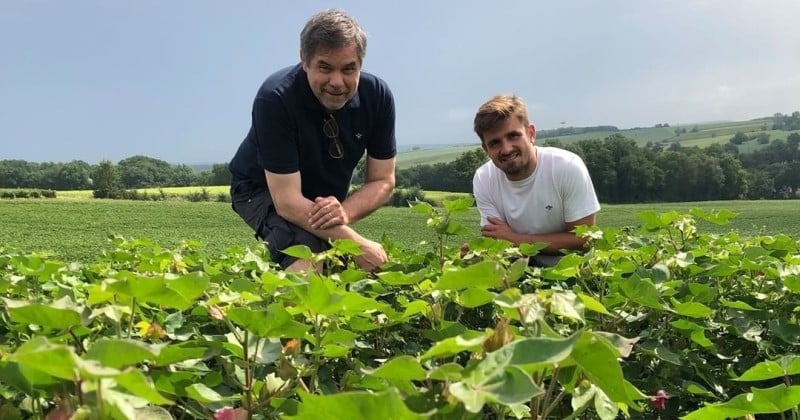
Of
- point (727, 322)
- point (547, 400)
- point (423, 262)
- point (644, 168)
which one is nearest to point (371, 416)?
point (547, 400)

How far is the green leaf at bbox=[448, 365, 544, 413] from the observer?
0.48m

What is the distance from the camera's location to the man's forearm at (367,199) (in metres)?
3.05

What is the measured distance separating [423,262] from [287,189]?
1004 mm

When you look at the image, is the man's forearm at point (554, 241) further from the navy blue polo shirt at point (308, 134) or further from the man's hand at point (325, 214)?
the man's hand at point (325, 214)

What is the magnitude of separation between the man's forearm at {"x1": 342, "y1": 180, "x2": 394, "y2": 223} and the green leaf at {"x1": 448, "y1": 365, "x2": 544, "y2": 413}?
2485 millimetres

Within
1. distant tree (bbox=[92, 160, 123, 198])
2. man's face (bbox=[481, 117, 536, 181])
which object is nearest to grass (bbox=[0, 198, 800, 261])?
man's face (bbox=[481, 117, 536, 181])

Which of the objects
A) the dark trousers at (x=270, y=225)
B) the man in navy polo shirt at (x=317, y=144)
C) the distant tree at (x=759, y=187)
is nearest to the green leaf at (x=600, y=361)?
the man in navy polo shirt at (x=317, y=144)

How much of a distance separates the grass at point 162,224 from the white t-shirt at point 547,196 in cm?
1668

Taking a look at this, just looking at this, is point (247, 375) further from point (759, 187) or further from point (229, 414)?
point (759, 187)

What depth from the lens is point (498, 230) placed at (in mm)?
3215

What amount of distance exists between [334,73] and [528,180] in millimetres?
1273

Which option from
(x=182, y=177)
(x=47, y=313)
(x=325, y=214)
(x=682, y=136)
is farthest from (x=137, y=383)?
(x=682, y=136)

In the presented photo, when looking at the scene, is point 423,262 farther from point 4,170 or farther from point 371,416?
point 4,170

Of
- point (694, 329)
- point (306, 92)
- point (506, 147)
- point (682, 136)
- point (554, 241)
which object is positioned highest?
point (306, 92)
